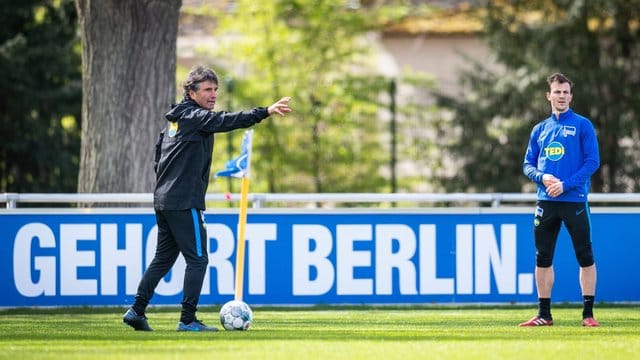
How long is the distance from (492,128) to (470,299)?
9957 mm

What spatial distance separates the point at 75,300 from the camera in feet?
40.9

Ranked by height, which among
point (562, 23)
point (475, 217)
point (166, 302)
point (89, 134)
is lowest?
point (166, 302)

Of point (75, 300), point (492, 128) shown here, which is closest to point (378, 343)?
point (75, 300)

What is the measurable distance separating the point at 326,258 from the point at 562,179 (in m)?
3.36

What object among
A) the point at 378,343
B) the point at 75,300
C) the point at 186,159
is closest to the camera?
the point at 378,343

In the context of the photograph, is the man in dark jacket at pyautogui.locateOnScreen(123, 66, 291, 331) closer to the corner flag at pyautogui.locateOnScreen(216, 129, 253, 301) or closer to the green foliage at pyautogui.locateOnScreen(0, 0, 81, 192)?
the corner flag at pyautogui.locateOnScreen(216, 129, 253, 301)

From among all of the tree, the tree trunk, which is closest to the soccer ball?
the tree trunk

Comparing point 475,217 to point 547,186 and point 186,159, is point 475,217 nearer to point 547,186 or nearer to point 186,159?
point 547,186

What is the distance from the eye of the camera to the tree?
22.2 metres

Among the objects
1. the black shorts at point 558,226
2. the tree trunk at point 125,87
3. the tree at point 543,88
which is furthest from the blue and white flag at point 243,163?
the tree at point 543,88

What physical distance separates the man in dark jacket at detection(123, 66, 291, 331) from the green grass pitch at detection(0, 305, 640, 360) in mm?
306

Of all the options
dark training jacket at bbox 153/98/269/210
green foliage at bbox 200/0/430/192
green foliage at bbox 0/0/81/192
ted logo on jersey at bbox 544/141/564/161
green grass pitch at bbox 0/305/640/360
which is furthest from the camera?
green foliage at bbox 200/0/430/192

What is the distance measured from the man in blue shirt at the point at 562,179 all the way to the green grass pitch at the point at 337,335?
1.39 feet

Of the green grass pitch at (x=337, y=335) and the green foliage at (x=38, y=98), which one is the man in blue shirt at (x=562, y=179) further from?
the green foliage at (x=38, y=98)
